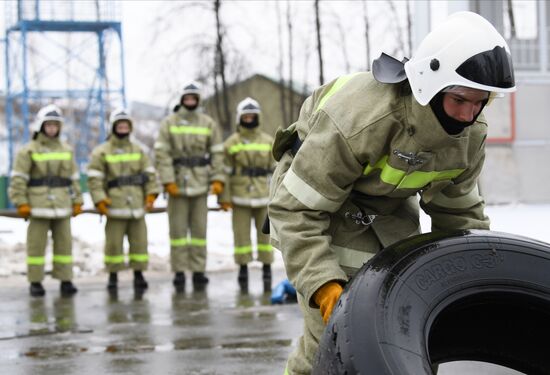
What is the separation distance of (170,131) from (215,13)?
45.0 feet

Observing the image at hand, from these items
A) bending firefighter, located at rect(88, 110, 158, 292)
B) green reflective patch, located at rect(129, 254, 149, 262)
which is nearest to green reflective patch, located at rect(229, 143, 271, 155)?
bending firefighter, located at rect(88, 110, 158, 292)

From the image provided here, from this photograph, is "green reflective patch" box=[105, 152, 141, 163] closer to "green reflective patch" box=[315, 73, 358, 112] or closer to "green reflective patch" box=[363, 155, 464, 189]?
"green reflective patch" box=[315, 73, 358, 112]

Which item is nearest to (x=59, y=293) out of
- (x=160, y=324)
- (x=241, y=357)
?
(x=160, y=324)

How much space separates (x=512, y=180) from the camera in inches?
504

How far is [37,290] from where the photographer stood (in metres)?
8.84

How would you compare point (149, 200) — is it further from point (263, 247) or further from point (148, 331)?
point (148, 331)

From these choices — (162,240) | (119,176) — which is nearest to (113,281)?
(119,176)

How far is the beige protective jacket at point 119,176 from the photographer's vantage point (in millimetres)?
9125

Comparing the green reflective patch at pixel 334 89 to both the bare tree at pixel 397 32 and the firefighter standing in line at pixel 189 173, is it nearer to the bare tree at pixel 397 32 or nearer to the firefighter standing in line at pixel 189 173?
the firefighter standing in line at pixel 189 173

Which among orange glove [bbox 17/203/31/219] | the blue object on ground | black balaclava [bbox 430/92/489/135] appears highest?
black balaclava [bbox 430/92/489/135]

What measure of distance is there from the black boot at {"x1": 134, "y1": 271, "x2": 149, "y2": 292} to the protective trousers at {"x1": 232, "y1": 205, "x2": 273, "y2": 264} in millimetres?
928

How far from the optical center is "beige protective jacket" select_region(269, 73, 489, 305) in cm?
302

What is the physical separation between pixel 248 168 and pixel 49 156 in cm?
192

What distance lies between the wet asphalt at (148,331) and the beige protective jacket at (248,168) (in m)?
0.85
